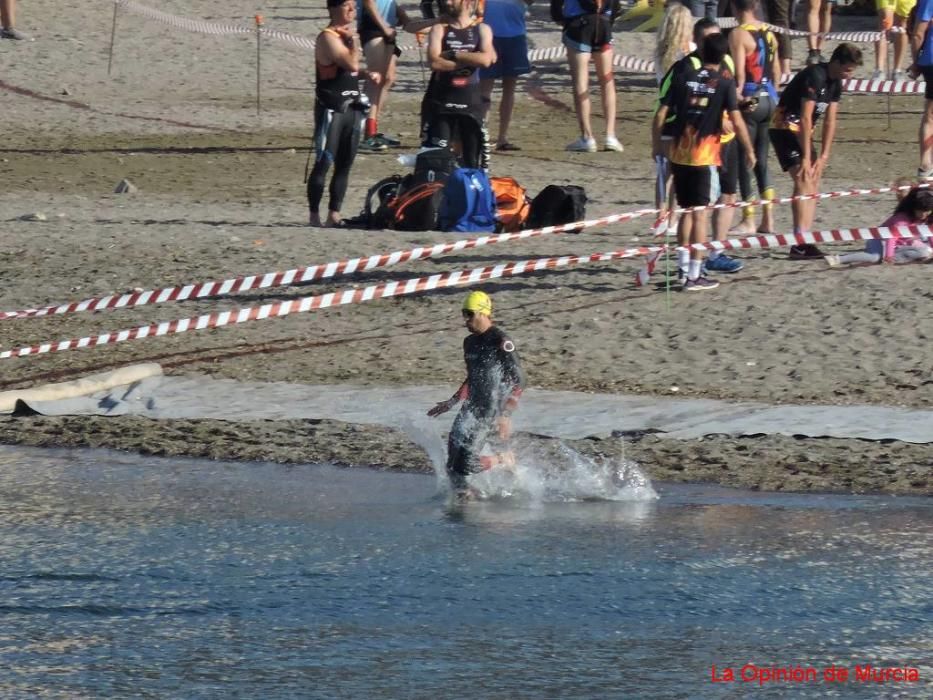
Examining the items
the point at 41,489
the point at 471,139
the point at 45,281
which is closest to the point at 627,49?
the point at 471,139

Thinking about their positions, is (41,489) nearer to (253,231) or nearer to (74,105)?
(253,231)

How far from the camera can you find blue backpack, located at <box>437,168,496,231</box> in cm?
1574

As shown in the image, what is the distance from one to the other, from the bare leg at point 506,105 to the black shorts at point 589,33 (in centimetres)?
85

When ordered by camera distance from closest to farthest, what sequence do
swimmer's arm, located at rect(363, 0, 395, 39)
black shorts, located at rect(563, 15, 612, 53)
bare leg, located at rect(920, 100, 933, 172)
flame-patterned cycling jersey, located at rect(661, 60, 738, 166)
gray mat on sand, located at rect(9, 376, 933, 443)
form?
gray mat on sand, located at rect(9, 376, 933, 443), flame-patterned cycling jersey, located at rect(661, 60, 738, 166), bare leg, located at rect(920, 100, 933, 172), black shorts, located at rect(563, 15, 612, 53), swimmer's arm, located at rect(363, 0, 395, 39)

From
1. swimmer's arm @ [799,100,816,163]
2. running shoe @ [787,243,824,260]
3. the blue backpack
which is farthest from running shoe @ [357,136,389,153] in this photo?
swimmer's arm @ [799,100,816,163]

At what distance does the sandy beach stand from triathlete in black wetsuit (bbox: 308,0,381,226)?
766 millimetres

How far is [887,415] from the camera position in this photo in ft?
36.2

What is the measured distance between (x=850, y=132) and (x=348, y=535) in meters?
14.6

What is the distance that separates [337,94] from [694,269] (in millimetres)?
3537

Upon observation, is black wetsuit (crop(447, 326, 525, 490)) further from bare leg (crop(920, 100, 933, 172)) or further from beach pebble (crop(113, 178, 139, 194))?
beach pebble (crop(113, 178, 139, 194))

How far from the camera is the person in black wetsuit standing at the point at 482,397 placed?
9.85 m

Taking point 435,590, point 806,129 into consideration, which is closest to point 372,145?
point 806,129

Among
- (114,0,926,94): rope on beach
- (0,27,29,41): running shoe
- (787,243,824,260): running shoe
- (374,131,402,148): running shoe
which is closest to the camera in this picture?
(787,243,824,260): running shoe

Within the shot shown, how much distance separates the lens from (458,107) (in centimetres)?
1609
